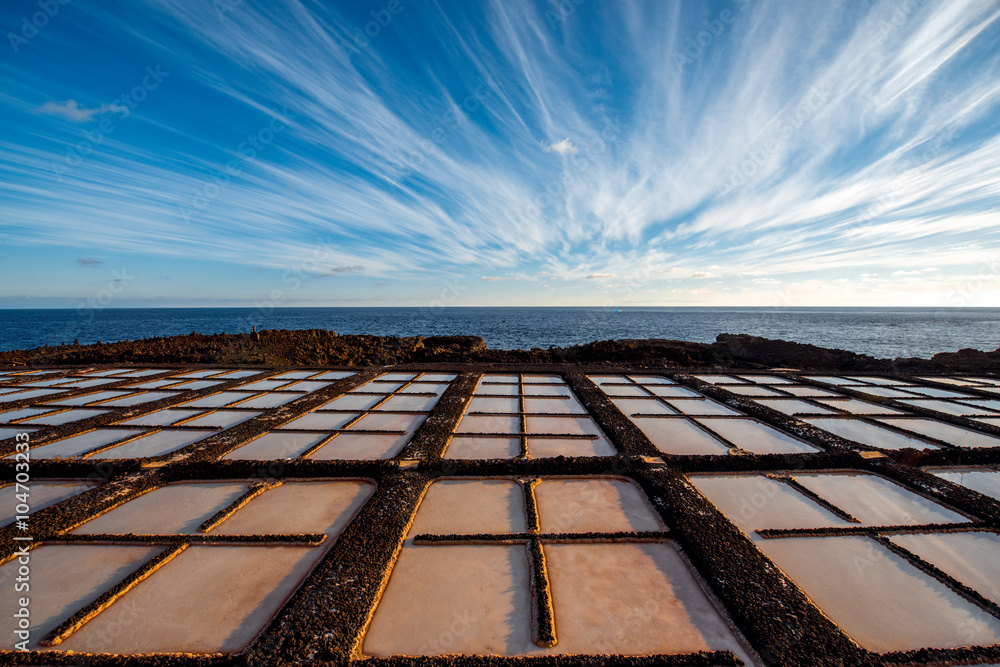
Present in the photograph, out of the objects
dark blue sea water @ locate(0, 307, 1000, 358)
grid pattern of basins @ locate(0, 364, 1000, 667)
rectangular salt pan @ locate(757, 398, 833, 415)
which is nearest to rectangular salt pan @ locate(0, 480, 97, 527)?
grid pattern of basins @ locate(0, 364, 1000, 667)

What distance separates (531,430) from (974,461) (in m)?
5.62

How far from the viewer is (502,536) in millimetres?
3285

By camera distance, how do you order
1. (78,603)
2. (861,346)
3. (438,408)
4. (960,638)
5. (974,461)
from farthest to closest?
(861,346) < (438,408) < (974,461) < (78,603) < (960,638)

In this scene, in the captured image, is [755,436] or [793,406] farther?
[793,406]

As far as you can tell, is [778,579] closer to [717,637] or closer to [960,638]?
Result: [717,637]

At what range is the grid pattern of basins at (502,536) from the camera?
91.9 inches

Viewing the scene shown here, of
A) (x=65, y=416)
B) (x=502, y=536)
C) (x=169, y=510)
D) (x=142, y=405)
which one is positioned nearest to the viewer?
(x=502, y=536)

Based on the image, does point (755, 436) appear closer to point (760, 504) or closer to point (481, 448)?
point (760, 504)

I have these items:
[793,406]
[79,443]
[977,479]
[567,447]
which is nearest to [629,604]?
[567,447]

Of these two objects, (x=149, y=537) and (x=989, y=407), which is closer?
(x=149, y=537)

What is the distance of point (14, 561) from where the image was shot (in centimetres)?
302

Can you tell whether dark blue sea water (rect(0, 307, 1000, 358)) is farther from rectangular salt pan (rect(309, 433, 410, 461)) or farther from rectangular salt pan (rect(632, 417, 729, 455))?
rectangular salt pan (rect(309, 433, 410, 461))

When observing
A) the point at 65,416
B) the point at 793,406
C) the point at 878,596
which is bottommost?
the point at 878,596

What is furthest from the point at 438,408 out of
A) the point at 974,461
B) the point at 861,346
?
the point at 861,346
